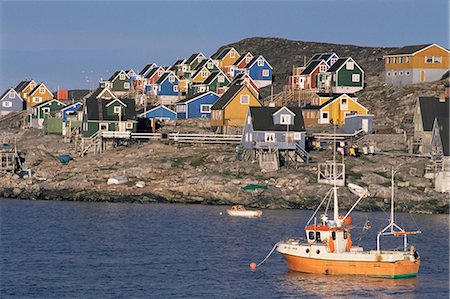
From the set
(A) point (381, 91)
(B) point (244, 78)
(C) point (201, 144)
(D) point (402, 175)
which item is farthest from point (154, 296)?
(B) point (244, 78)

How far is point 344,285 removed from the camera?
56625 millimetres

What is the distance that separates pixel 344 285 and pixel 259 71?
10494cm

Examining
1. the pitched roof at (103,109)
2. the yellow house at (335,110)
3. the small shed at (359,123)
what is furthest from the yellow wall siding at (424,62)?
the pitched roof at (103,109)

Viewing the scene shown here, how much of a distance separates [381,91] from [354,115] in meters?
17.5

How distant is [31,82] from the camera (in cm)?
17225

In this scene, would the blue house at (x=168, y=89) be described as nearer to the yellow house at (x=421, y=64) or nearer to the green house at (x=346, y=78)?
the green house at (x=346, y=78)

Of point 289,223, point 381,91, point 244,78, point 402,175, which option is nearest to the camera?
point 289,223

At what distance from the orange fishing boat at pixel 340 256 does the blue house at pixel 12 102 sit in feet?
376

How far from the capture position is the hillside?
16150cm

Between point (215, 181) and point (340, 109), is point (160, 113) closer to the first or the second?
point (340, 109)

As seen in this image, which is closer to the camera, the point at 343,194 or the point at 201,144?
the point at 343,194

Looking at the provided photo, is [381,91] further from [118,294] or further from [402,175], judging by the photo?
[118,294]

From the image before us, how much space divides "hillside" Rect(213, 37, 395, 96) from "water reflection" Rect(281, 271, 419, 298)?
94.0 meters

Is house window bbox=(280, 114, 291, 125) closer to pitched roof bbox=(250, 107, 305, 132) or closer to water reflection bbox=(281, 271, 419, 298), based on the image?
pitched roof bbox=(250, 107, 305, 132)
